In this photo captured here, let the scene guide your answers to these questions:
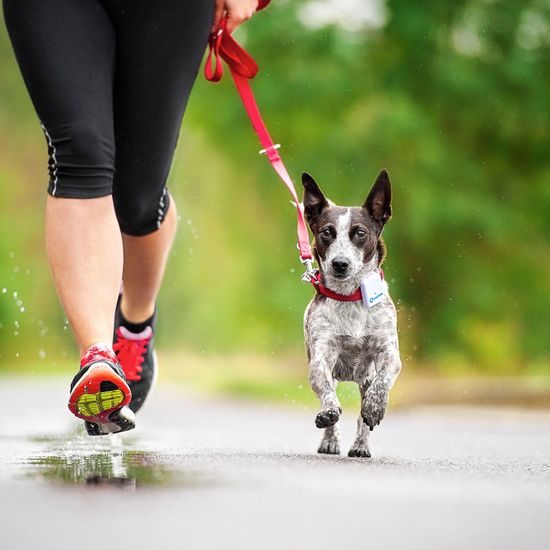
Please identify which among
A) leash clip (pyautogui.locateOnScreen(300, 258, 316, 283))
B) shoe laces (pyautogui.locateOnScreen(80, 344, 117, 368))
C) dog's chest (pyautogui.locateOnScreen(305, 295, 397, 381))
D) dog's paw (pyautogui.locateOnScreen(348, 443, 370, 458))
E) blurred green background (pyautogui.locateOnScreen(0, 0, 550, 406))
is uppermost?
blurred green background (pyautogui.locateOnScreen(0, 0, 550, 406))

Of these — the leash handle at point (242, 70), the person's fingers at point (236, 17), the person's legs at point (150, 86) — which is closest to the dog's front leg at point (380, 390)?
the leash handle at point (242, 70)

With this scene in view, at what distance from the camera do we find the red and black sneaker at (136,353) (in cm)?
513

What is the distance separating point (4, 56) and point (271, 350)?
8355 mm

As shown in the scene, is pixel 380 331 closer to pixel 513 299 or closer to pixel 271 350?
pixel 513 299

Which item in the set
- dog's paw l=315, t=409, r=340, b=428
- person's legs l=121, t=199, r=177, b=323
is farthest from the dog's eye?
dog's paw l=315, t=409, r=340, b=428

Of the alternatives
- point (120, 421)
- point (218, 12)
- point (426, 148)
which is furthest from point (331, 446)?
point (426, 148)

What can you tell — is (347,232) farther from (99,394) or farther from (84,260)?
(99,394)

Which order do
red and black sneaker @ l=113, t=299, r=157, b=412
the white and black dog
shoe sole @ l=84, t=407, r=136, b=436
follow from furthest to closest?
red and black sneaker @ l=113, t=299, r=157, b=412 → the white and black dog → shoe sole @ l=84, t=407, r=136, b=436

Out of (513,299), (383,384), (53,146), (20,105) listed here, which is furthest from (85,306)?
(20,105)

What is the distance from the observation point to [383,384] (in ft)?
14.1

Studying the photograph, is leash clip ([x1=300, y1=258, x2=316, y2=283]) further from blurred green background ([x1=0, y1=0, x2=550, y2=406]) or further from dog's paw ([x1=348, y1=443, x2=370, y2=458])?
blurred green background ([x1=0, y1=0, x2=550, y2=406])

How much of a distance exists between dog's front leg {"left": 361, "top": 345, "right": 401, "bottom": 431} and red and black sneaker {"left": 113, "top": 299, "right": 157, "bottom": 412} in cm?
112

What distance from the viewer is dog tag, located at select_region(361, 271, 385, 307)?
14.5 ft

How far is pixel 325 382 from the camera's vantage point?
14.4ft
